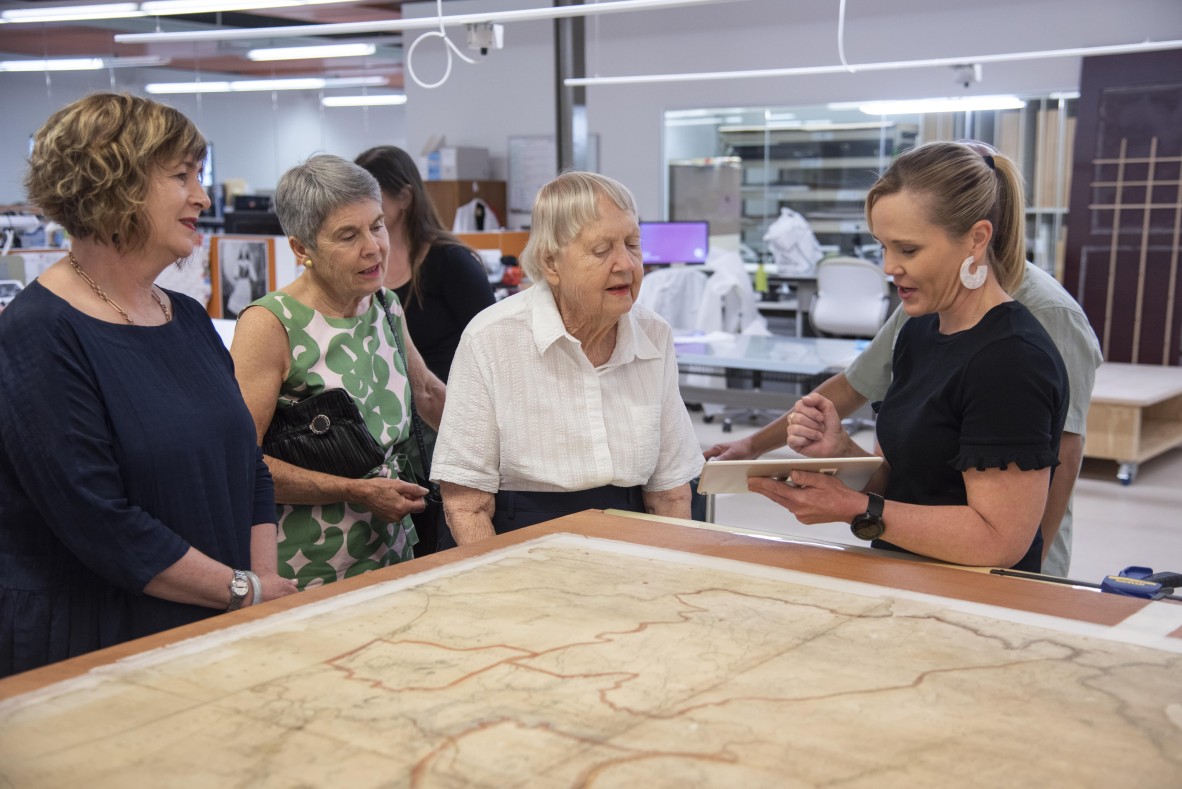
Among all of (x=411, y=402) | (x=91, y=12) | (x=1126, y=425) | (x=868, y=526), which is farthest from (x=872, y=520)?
(x=1126, y=425)

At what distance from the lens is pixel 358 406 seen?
7.54 feet

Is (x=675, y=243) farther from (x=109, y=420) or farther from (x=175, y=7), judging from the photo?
(x=109, y=420)

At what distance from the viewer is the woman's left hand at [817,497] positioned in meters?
1.81

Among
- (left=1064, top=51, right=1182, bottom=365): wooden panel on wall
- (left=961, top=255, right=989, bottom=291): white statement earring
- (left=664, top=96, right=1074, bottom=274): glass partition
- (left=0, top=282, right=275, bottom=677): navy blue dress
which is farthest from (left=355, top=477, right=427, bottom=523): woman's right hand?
(left=664, top=96, right=1074, bottom=274): glass partition

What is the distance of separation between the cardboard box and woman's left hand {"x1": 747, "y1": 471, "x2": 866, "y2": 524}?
994 cm

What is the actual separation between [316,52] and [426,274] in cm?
1013

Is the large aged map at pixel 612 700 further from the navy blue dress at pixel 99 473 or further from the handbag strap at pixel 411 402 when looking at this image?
the handbag strap at pixel 411 402

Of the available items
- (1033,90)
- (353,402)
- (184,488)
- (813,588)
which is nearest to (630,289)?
(353,402)

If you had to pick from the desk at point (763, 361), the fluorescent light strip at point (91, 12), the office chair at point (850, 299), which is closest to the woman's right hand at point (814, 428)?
the fluorescent light strip at point (91, 12)

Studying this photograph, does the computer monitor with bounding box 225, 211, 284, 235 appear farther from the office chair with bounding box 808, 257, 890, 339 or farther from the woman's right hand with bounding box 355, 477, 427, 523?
the woman's right hand with bounding box 355, 477, 427, 523

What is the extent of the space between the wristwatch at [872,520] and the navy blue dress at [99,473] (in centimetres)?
102

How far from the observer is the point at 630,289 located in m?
2.18

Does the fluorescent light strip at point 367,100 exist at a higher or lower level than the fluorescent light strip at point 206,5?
higher

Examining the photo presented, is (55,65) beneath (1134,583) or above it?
above
